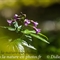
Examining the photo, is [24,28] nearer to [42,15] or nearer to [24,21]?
[24,21]

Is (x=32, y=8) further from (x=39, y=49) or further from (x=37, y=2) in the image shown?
(x=39, y=49)

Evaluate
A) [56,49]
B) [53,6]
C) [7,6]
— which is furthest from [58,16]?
[7,6]

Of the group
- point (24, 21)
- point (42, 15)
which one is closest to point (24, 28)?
point (24, 21)

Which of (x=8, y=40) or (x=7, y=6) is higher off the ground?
(x=7, y=6)
